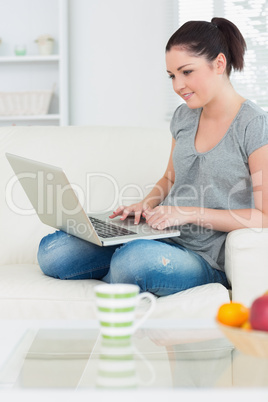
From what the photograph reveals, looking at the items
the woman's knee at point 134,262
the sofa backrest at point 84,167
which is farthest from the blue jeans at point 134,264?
the sofa backrest at point 84,167

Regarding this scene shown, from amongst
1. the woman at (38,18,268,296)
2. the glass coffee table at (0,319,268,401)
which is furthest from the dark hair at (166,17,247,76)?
the glass coffee table at (0,319,268,401)

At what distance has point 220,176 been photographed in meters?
1.56

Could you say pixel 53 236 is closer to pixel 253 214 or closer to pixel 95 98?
pixel 253 214

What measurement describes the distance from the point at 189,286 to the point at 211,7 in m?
2.88

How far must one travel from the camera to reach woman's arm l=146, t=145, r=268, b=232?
145 cm

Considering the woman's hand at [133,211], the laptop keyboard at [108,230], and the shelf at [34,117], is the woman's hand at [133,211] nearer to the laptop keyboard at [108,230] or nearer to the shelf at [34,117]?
the laptop keyboard at [108,230]

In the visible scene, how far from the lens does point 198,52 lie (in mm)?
1569

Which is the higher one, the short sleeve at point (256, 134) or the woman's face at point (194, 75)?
the woman's face at point (194, 75)

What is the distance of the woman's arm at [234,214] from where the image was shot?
1.45 meters

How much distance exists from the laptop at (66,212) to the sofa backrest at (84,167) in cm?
25

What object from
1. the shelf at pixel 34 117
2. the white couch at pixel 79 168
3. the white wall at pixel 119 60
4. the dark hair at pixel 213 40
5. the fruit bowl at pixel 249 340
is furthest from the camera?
the white wall at pixel 119 60

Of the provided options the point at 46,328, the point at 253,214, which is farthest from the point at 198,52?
the point at 46,328

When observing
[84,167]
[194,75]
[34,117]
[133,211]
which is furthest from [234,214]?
[34,117]

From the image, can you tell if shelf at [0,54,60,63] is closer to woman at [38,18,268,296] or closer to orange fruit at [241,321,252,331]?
woman at [38,18,268,296]
